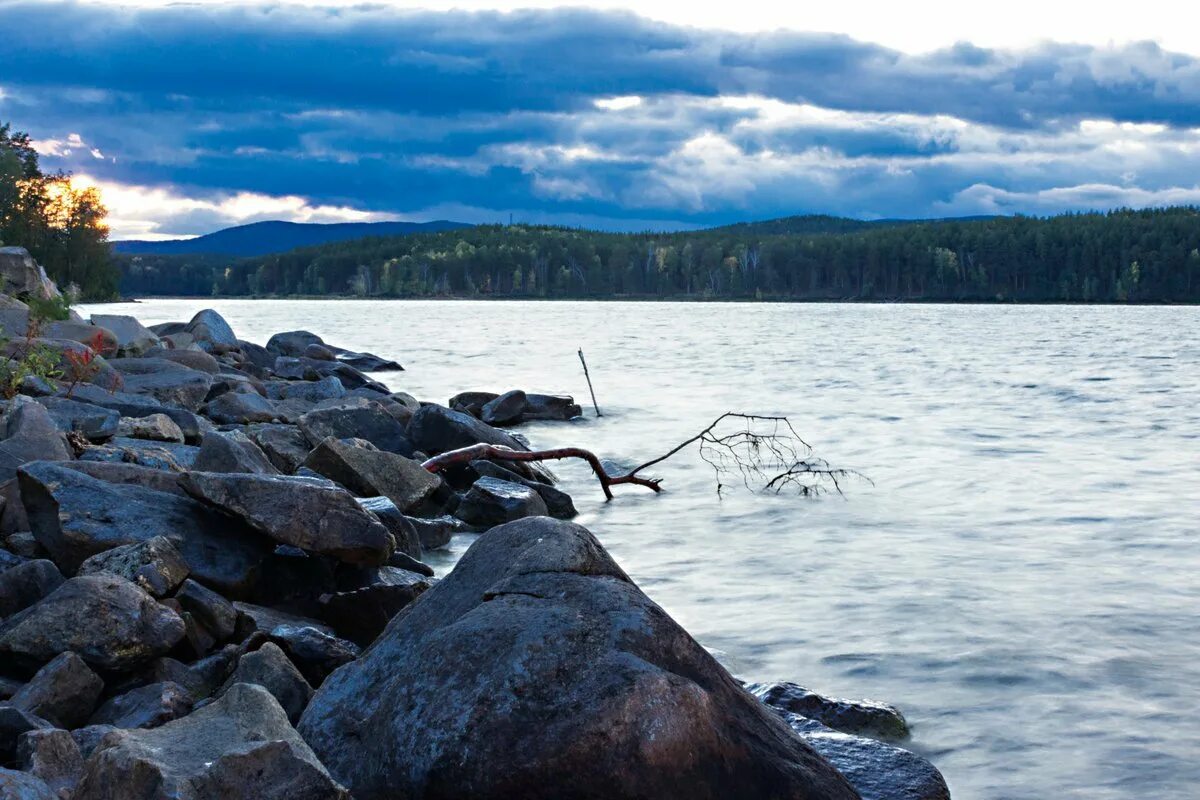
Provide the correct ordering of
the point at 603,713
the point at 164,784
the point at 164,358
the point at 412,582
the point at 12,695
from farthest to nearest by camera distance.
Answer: the point at 164,358
the point at 412,582
the point at 12,695
the point at 603,713
the point at 164,784

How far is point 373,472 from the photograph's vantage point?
37.1 feet

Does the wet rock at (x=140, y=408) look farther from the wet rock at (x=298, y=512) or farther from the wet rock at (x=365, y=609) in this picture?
the wet rock at (x=365, y=609)

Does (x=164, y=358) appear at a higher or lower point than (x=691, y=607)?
higher

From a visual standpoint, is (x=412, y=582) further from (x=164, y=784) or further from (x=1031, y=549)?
(x=1031, y=549)

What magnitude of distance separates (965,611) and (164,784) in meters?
8.01

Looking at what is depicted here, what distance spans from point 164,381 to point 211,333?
12.4 meters

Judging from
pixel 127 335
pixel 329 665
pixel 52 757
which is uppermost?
pixel 127 335

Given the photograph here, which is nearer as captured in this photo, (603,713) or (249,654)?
(603,713)

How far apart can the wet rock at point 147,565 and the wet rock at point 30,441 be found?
2.19 m

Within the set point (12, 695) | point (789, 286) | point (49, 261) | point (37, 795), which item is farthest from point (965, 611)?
point (789, 286)

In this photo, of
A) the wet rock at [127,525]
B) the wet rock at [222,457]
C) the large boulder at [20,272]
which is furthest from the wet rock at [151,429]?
the large boulder at [20,272]

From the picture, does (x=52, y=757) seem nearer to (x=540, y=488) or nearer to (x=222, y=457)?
(x=222, y=457)

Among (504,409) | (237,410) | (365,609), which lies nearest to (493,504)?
(237,410)

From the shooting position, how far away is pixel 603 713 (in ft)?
13.4
